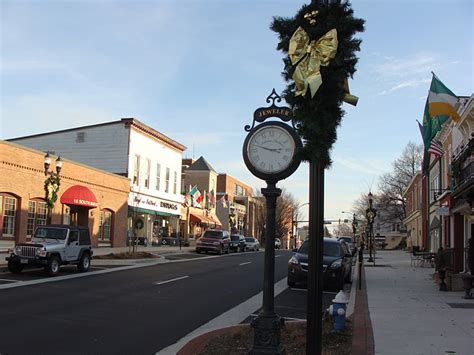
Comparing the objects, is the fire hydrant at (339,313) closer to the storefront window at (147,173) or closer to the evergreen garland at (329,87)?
the evergreen garland at (329,87)

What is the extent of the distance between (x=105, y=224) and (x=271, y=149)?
33550mm

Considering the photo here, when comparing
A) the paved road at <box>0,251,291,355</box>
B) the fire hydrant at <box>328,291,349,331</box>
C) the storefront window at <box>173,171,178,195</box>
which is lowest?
the paved road at <box>0,251,291,355</box>

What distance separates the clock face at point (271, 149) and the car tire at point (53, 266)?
14.0 m

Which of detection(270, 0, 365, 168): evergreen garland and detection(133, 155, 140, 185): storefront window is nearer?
detection(270, 0, 365, 168): evergreen garland

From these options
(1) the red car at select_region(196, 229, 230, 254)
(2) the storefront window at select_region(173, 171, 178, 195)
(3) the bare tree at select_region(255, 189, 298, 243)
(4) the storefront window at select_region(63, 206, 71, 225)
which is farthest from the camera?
(3) the bare tree at select_region(255, 189, 298, 243)

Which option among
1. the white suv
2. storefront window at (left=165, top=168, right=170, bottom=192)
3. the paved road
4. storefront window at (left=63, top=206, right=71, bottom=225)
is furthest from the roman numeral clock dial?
storefront window at (left=165, top=168, right=170, bottom=192)

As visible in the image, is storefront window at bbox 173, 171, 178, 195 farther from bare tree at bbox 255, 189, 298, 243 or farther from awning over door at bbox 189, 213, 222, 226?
bare tree at bbox 255, 189, 298, 243

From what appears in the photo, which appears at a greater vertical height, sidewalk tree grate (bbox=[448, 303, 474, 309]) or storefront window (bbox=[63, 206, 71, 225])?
storefront window (bbox=[63, 206, 71, 225])

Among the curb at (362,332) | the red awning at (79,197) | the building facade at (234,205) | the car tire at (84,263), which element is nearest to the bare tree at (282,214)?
the building facade at (234,205)

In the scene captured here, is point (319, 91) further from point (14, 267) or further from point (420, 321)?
point (14, 267)

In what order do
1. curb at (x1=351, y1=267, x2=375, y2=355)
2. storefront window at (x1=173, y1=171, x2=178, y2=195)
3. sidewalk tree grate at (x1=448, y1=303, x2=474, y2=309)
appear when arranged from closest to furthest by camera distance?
1. curb at (x1=351, y1=267, x2=375, y2=355)
2. sidewalk tree grate at (x1=448, y1=303, x2=474, y2=309)
3. storefront window at (x1=173, y1=171, x2=178, y2=195)

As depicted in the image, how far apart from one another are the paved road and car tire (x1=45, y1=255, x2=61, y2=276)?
50.7 inches

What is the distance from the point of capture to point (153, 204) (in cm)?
4694

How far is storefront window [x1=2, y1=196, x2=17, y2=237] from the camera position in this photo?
1115 inches
